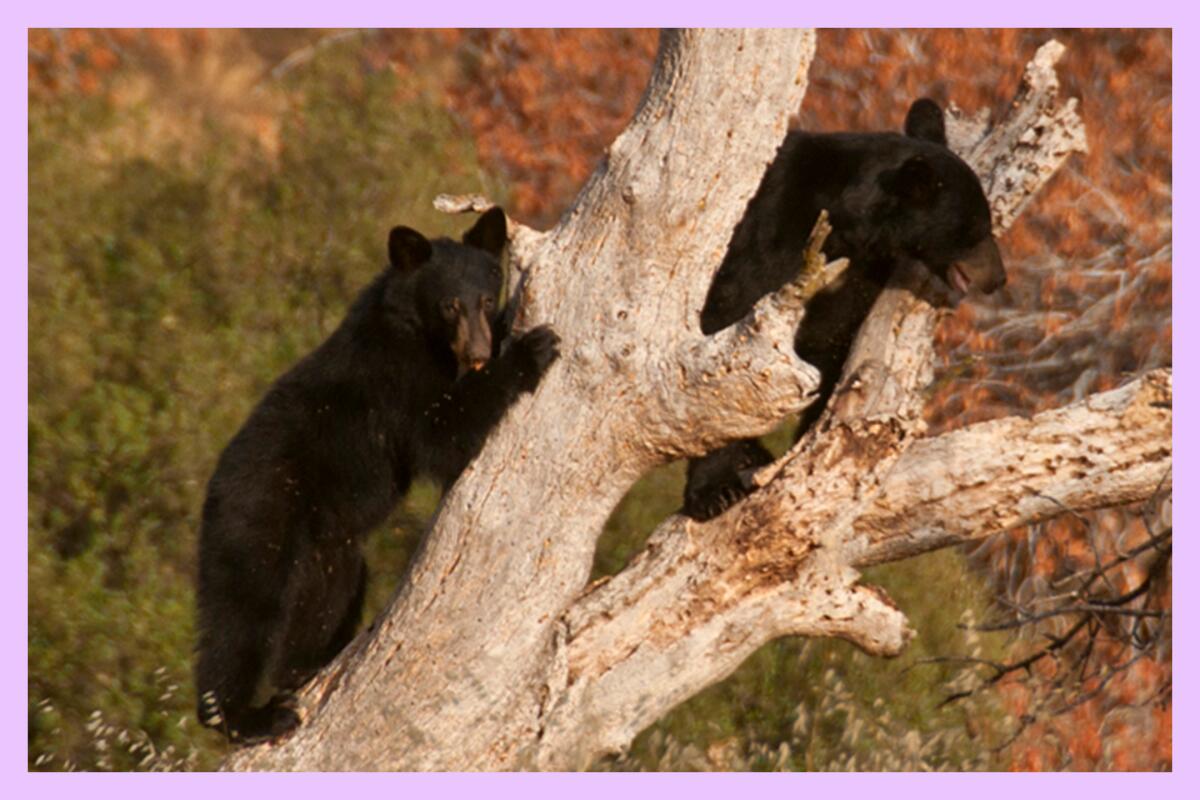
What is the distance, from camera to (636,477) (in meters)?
5.03

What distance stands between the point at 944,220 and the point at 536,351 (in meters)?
2.02

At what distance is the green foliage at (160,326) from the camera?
7.29 m

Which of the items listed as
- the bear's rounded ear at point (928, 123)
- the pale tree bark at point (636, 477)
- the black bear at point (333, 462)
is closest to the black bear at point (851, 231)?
the bear's rounded ear at point (928, 123)

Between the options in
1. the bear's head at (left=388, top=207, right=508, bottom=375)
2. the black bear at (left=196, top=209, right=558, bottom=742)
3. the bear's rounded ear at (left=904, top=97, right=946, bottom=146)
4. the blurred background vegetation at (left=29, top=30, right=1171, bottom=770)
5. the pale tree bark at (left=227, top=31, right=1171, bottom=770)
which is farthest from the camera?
the blurred background vegetation at (left=29, top=30, right=1171, bottom=770)

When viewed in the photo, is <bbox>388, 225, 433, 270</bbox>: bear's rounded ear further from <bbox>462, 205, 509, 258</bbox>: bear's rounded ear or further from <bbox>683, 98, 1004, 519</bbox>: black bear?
<bbox>683, 98, 1004, 519</bbox>: black bear

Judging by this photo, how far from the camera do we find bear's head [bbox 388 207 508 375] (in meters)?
5.31

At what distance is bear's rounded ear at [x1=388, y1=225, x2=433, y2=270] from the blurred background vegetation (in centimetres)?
206

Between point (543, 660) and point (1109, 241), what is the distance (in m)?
7.99

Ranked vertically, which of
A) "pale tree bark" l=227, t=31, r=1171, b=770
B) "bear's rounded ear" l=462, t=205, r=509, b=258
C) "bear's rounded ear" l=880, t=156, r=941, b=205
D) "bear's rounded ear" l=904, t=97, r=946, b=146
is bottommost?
"pale tree bark" l=227, t=31, r=1171, b=770

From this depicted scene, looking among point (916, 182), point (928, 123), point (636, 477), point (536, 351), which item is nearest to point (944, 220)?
point (916, 182)

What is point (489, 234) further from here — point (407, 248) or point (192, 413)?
A: point (192, 413)

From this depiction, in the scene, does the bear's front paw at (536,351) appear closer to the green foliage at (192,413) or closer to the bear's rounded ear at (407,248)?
the bear's rounded ear at (407,248)

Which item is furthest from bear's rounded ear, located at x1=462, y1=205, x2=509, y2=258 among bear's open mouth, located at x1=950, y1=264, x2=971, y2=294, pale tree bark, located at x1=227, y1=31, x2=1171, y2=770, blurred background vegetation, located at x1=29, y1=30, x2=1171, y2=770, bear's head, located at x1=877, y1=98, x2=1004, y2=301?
blurred background vegetation, located at x1=29, y1=30, x2=1171, y2=770

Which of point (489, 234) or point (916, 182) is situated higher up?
point (489, 234)
